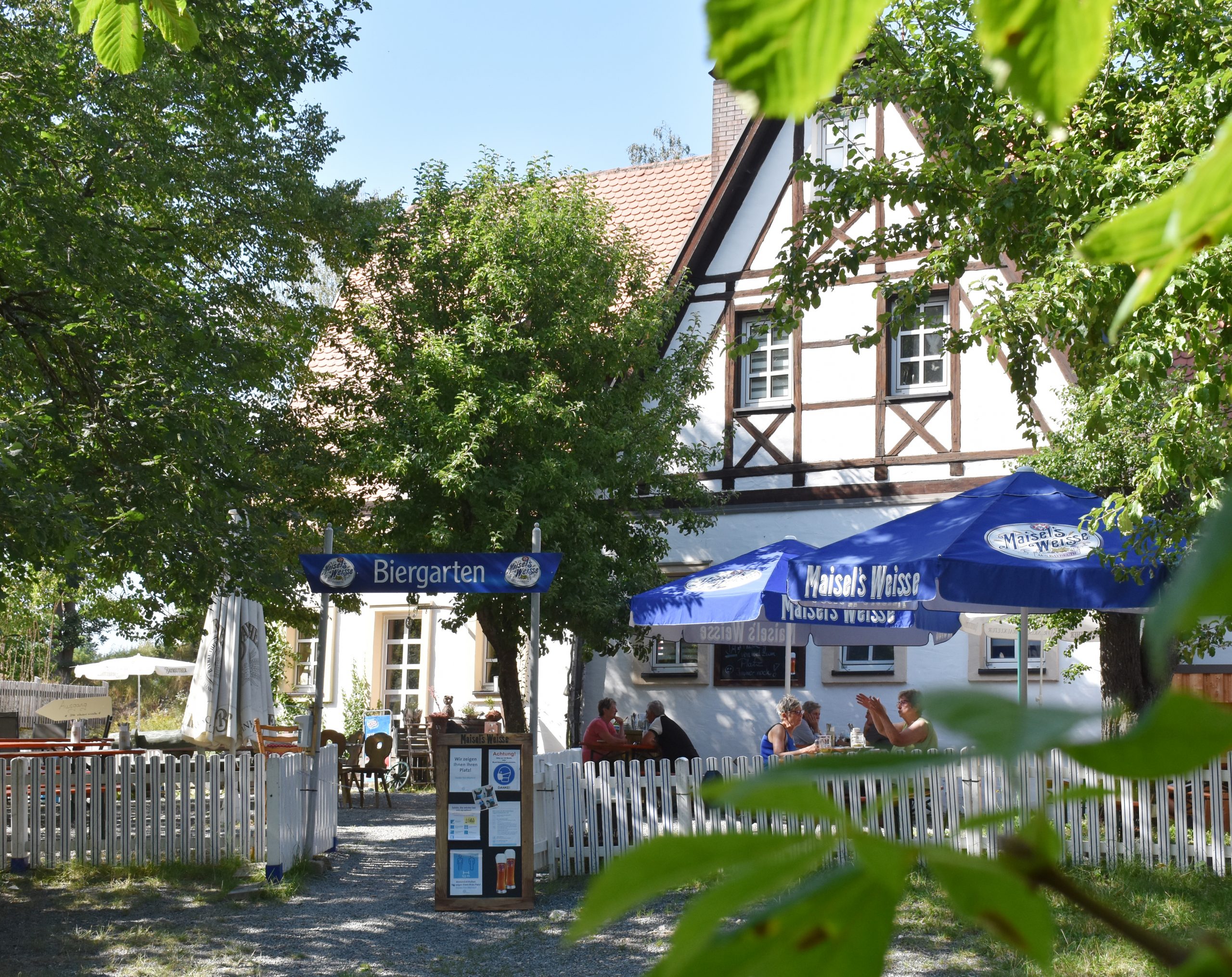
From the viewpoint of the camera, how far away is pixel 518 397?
13805 mm

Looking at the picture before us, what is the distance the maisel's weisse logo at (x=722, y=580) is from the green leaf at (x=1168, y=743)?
10.3 metres

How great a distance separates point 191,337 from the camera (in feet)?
32.9

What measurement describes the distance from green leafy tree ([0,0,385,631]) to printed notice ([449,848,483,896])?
2.80m

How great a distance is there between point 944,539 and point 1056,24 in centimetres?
868

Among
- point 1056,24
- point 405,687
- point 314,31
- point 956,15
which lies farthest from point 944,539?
point 405,687

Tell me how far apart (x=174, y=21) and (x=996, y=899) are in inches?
98.8

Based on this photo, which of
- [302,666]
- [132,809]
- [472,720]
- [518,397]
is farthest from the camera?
[302,666]

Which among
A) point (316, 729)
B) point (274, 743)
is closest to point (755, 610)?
point (316, 729)

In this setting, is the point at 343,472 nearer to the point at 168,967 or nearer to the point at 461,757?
the point at 461,757

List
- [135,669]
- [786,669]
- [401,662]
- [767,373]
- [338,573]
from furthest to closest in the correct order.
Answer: [135,669] → [401,662] → [767,373] → [786,669] → [338,573]

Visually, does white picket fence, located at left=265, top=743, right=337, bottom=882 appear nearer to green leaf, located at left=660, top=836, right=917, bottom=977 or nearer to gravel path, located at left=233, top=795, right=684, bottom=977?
gravel path, located at left=233, top=795, right=684, bottom=977

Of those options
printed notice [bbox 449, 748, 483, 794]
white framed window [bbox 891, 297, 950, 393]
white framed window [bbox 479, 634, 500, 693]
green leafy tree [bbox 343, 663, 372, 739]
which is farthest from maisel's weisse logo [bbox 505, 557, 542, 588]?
green leafy tree [bbox 343, 663, 372, 739]

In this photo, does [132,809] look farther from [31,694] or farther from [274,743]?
[31,694]

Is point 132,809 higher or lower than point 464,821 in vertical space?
lower
